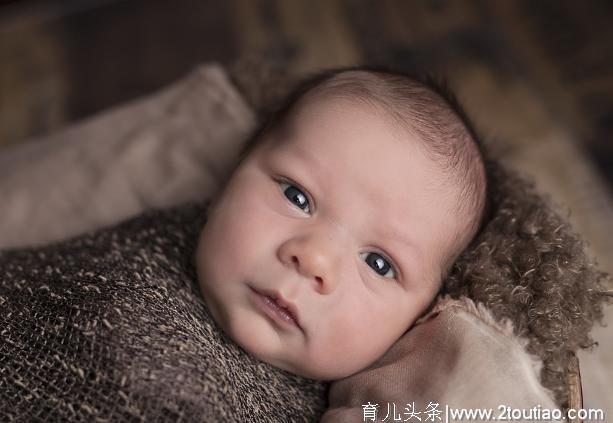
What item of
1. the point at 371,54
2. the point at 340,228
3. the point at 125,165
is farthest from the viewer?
the point at 371,54

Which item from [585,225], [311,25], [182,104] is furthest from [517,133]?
[182,104]

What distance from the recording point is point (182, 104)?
65.1 inches

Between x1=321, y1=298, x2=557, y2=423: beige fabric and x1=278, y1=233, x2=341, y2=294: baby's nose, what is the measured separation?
0.43 ft

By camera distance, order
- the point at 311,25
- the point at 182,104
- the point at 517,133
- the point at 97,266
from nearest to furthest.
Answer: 1. the point at 97,266
2. the point at 182,104
3. the point at 517,133
4. the point at 311,25

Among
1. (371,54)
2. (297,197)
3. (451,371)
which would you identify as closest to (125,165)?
(297,197)

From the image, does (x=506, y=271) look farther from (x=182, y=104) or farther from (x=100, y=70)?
(x=100, y=70)

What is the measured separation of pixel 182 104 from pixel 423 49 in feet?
3.43

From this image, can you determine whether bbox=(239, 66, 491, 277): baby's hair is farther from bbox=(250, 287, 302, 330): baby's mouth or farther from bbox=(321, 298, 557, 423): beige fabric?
bbox=(250, 287, 302, 330): baby's mouth

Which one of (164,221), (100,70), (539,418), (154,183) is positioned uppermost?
(539,418)

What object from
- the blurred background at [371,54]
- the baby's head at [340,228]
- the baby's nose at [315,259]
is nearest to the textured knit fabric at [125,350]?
the baby's head at [340,228]

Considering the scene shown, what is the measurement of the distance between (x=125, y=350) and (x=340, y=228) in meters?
0.34

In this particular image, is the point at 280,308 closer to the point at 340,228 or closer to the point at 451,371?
the point at 340,228

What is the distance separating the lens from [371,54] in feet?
7.70

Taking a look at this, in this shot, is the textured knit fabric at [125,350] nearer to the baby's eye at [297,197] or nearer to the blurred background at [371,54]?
the baby's eye at [297,197]
